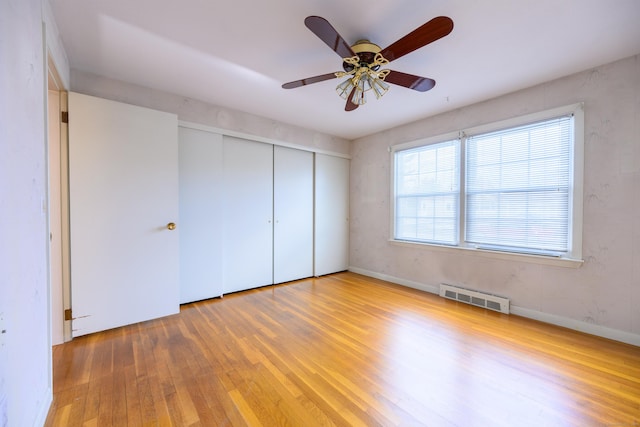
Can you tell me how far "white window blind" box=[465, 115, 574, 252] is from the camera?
2.54m

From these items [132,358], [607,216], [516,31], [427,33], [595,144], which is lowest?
[132,358]

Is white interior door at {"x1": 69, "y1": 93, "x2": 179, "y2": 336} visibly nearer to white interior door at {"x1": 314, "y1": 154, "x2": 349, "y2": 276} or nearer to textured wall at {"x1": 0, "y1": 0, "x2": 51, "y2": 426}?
textured wall at {"x1": 0, "y1": 0, "x2": 51, "y2": 426}

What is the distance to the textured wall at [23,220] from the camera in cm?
96

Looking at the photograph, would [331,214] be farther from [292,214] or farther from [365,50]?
[365,50]

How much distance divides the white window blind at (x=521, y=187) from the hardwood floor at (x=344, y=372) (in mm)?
902

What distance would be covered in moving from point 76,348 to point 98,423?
43.8 inches

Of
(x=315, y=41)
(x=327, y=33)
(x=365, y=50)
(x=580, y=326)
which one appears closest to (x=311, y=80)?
(x=315, y=41)

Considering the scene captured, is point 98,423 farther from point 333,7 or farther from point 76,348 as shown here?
point 333,7

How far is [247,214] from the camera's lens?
11.8 feet

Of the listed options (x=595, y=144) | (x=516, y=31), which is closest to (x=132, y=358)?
(x=516, y=31)

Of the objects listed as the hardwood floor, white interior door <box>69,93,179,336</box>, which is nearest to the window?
the hardwood floor

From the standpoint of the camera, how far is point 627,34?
6.22 ft

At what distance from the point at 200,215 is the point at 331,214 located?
2201 mm

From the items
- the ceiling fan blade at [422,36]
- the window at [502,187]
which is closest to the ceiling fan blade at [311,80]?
the ceiling fan blade at [422,36]
